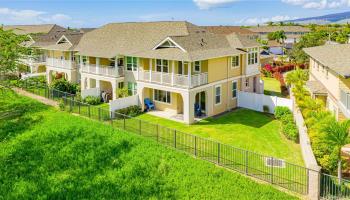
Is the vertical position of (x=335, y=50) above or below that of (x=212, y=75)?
above

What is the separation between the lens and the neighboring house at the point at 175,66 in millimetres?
28875

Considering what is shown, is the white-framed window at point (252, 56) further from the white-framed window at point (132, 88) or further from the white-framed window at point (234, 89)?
the white-framed window at point (132, 88)

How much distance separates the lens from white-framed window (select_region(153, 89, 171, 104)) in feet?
105

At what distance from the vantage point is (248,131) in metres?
26.1

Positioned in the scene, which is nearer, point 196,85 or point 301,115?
point 301,115

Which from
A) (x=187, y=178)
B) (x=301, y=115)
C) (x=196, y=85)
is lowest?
(x=187, y=178)

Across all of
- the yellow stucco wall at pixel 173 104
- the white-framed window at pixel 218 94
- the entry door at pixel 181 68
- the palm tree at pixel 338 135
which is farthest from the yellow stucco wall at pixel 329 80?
the yellow stucco wall at pixel 173 104

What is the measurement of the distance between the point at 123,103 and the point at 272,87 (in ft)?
72.7

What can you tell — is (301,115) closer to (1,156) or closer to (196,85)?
(196,85)

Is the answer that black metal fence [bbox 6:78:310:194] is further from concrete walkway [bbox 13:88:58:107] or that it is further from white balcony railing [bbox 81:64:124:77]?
white balcony railing [bbox 81:64:124:77]

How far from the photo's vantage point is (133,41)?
3644 centimetres

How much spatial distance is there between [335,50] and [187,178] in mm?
19664

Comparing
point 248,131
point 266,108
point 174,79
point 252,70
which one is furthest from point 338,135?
point 252,70

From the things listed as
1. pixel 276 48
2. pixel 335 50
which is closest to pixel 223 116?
pixel 335 50
